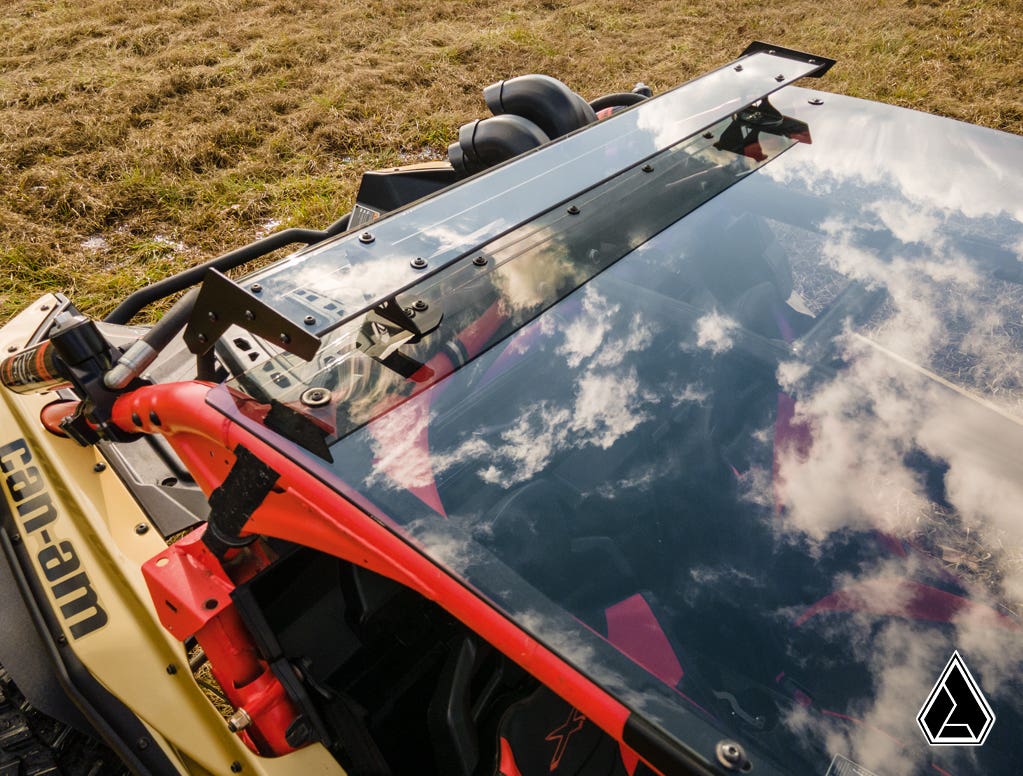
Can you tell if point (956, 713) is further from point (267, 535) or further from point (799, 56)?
point (799, 56)

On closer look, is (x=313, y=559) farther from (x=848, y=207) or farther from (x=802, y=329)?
(x=848, y=207)

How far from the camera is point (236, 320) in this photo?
884 mm

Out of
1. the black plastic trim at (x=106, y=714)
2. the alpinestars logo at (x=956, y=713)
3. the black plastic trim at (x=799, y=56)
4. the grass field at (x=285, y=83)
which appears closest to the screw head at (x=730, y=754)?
the alpinestars logo at (x=956, y=713)

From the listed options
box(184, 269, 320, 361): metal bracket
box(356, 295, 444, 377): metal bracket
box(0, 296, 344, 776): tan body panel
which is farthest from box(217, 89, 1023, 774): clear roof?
box(0, 296, 344, 776): tan body panel

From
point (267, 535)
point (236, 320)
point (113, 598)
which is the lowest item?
point (113, 598)

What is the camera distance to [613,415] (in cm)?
92

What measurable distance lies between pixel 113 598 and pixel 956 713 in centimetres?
132

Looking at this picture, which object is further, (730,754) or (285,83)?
(285,83)

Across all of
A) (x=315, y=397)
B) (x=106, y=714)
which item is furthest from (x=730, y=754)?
(x=106, y=714)

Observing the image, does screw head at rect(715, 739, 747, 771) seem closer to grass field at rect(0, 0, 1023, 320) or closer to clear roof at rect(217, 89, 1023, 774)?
clear roof at rect(217, 89, 1023, 774)

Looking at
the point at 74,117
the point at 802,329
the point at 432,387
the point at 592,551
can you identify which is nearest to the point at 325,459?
the point at 432,387

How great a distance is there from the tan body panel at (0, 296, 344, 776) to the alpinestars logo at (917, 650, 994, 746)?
958 mm

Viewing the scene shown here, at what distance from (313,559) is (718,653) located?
2.70ft

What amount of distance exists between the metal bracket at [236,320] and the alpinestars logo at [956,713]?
0.76 m
